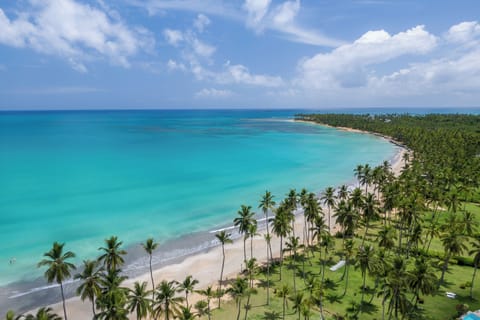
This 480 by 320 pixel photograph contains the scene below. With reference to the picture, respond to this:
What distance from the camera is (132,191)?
85.0 m

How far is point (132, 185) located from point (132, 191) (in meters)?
6.19

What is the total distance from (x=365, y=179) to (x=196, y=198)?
4479 centimetres

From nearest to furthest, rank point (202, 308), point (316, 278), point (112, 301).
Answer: point (112, 301), point (202, 308), point (316, 278)

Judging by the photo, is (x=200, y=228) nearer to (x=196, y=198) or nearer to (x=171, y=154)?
(x=196, y=198)

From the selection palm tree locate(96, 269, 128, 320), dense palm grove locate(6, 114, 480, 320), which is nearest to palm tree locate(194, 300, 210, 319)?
dense palm grove locate(6, 114, 480, 320)

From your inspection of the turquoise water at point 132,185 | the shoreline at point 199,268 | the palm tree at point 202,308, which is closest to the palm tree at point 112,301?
the palm tree at point 202,308

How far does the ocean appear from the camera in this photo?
52.4 metres

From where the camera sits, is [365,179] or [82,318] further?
[365,179]

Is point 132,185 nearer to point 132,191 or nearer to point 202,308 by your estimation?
point 132,191

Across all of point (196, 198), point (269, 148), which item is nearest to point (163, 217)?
point (196, 198)

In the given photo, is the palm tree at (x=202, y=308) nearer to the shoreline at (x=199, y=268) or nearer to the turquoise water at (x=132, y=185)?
the shoreline at (x=199, y=268)

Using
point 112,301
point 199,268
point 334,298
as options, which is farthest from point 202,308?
point 334,298

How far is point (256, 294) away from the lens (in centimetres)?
4081

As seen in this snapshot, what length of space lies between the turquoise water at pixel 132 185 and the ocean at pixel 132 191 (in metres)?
0.24
